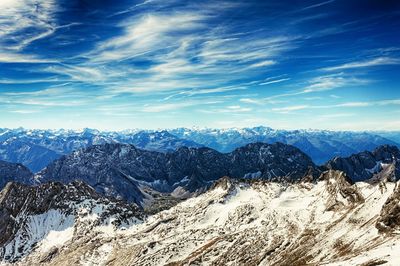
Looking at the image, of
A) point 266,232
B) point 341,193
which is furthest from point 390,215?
point 266,232

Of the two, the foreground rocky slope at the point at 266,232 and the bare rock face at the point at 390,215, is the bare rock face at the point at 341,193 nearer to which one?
the foreground rocky slope at the point at 266,232

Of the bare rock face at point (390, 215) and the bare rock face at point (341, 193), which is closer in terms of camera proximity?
the bare rock face at point (390, 215)

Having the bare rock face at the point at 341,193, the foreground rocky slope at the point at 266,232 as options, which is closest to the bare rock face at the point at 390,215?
the foreground rocky slope at the point at 266,232

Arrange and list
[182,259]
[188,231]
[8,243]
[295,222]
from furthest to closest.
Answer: [8,243]
[188,231]
[295,222]
[182,259]

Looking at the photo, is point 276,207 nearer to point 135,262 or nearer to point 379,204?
point 379,204

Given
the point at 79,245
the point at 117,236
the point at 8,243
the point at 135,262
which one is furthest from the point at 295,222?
the point at 8,243

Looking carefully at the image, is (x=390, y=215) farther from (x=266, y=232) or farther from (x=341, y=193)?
(x=266, y=232)

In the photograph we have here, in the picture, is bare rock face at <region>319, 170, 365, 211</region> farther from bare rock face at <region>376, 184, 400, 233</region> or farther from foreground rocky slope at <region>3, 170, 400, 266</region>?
bare rock face at <region>376, 184, 400, 233</region>
